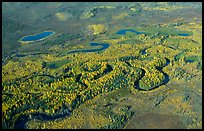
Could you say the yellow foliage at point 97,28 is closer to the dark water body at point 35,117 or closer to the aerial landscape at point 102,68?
the aerial landscape at point 102,68

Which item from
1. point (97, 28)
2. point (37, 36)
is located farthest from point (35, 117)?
point (97, 28)

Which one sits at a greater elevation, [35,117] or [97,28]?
[97,28]

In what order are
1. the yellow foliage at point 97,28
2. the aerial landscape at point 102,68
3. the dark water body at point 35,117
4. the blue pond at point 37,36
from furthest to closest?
1. the yellow foliage at point 97,28
2. the blue pond at point 37,36
3. the aerial landscape at point 102,68
4. the dark water body at point 35,117

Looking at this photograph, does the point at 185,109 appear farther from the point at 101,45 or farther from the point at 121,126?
the point at 101,45

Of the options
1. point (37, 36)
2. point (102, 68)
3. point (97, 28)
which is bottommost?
point (102, 68)

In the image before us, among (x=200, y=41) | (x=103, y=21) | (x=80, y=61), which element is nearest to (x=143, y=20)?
(x=103, y=21)

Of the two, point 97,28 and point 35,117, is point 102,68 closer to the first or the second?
point 35,117

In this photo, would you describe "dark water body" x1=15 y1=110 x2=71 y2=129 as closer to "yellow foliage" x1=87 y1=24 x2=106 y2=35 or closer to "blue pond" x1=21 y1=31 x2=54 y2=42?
"blue pond" x1=21 y1=31 x2=54 y2=42

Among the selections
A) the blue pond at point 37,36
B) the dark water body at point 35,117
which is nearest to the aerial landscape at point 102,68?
the blue pond at point 37,36

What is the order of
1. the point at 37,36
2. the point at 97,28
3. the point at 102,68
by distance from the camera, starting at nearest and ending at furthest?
the point at 102,68 < the point at 37,36 < the point at 97,28
